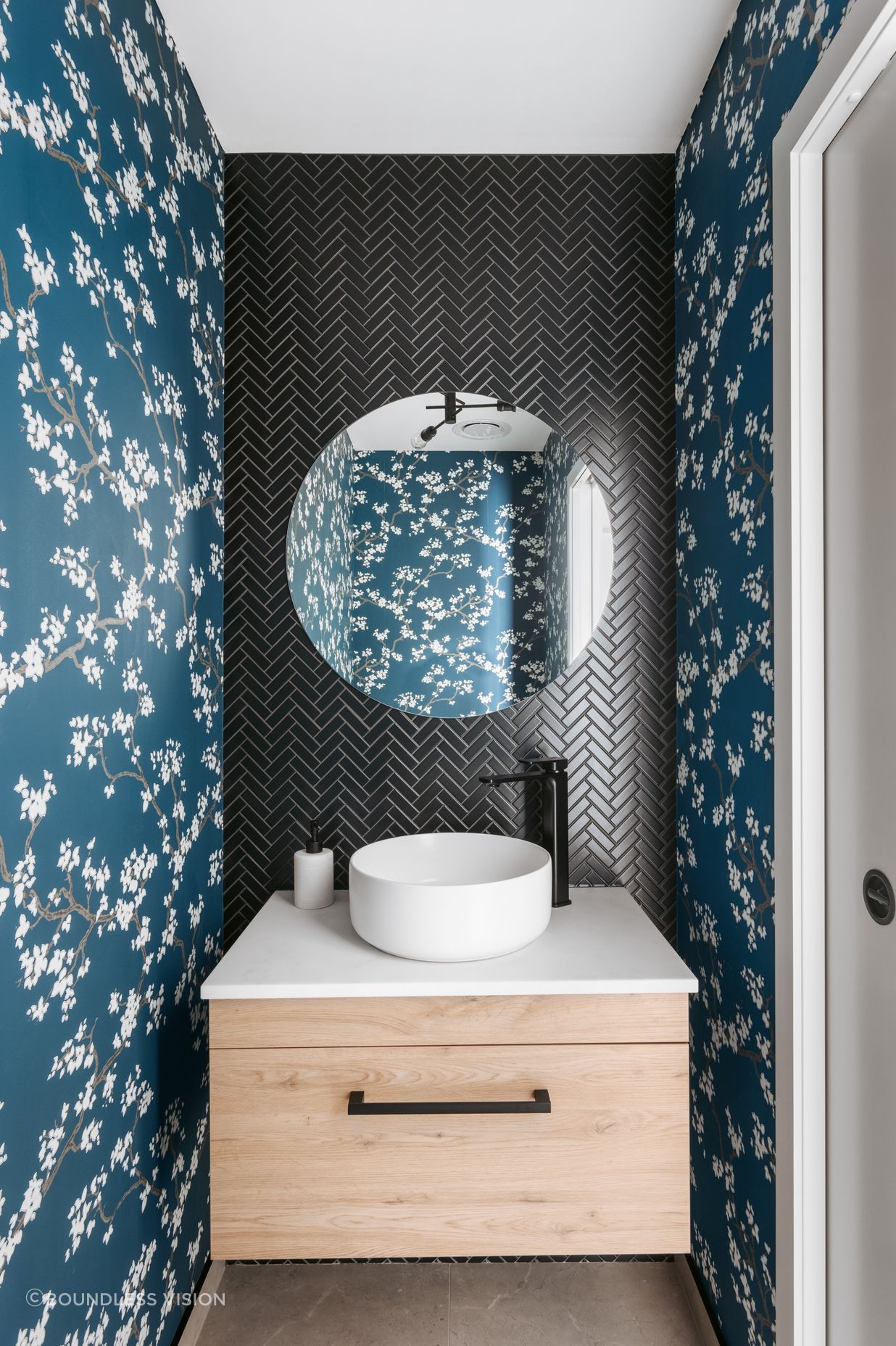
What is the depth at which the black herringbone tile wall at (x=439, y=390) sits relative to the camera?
72.9 inches

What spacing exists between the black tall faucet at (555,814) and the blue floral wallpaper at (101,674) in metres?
0.75

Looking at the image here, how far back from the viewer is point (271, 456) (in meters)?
1.88

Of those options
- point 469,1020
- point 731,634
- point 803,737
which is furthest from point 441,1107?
point 731,634

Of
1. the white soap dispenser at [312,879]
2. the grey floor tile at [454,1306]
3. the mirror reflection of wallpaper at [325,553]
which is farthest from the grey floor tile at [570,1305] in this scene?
the mirror reflection of wallpaper at [325,553]

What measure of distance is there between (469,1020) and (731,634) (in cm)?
85

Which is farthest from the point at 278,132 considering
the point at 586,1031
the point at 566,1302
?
the point at 566,1302

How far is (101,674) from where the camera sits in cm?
117

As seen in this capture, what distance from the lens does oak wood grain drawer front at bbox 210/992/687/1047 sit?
1.32 meters

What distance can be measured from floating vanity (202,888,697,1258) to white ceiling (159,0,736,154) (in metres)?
1.78

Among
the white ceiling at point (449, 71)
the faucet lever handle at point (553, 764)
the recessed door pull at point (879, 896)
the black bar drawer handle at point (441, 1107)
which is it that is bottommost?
the black bar drawer handle at point (441, 1107)

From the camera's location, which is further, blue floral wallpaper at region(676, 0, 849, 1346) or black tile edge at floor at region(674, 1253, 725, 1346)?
black tile edge at floor at region(674, 1253, 725, 1346)

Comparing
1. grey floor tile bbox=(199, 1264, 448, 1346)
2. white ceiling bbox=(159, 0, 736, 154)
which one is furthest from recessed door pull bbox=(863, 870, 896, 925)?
white ceiling bbox=(159, 0, 736, 154)

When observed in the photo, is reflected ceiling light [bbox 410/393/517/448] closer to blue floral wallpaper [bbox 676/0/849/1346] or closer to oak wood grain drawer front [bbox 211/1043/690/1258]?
blue floral wallpaper [bbox 676/0/849/1346]

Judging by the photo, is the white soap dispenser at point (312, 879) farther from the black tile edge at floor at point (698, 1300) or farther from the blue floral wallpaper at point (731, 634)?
the black tile edge at floor at point (698, 1300)
